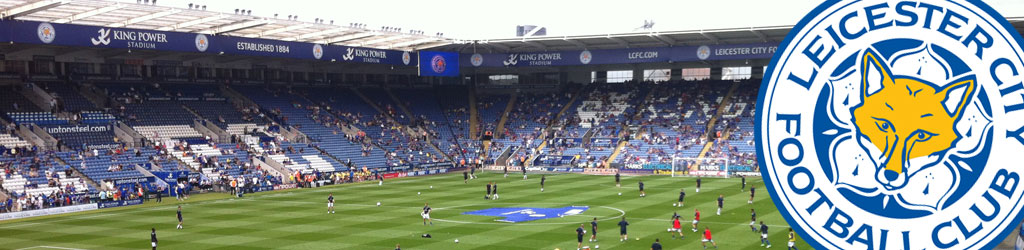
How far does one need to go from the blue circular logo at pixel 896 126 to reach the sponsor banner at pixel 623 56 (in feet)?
216

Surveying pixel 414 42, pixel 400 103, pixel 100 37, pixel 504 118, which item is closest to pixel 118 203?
pixel 100 37

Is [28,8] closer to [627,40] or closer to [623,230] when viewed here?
[623,230]

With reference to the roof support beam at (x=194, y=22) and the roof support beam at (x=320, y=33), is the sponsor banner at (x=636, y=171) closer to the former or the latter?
the roof support beam at (x=320, y=33)

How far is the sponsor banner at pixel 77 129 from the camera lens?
58.1 metres

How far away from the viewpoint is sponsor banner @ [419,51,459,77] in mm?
77750

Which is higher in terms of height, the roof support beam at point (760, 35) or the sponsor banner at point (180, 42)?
the roof support beam at point (760, 35)

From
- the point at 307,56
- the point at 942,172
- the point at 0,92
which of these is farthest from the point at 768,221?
the point at 0,92

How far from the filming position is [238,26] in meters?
62.0

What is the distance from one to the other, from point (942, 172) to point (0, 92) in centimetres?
6628

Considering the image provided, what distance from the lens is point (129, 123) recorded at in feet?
207

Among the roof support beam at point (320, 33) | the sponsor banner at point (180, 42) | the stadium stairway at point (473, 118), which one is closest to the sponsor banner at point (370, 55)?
the sponsor banner at point (180, 42)

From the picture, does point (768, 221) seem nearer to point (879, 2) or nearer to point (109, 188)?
point (879, 2)

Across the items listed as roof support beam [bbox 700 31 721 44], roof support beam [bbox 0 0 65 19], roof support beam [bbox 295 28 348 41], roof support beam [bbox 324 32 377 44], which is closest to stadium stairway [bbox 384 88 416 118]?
roof support beam [bbox 324 32 377 44]

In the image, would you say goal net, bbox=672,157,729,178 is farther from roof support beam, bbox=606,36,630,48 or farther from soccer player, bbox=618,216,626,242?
soccer player, bbox=618,216,626,242
